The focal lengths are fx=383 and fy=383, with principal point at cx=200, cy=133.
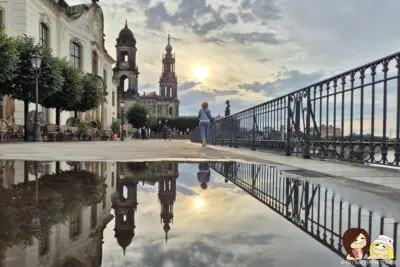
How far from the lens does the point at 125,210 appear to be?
2.67 meters

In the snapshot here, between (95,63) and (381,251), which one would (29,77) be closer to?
(381,251)

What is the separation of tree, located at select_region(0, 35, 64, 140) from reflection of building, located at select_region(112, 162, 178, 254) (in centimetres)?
2029

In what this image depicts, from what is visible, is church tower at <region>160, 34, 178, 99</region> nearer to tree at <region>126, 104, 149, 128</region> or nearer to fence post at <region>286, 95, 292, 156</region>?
tree at <region>126, 104, 149, 128</region>

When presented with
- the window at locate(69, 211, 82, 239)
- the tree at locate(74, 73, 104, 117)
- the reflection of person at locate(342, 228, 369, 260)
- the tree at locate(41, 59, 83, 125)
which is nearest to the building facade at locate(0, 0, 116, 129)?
the tree at locate(41, 59, 83, 125)

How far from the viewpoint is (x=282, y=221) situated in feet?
7.96

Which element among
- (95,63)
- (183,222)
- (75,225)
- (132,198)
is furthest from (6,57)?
(95,63)

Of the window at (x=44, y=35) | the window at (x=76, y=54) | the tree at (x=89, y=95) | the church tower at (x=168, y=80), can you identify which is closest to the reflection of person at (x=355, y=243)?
the window at (x=44, y=35)

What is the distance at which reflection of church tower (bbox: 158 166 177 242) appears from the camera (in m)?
2.40

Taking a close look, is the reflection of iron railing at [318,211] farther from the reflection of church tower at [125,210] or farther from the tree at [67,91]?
the tree at [67,91]

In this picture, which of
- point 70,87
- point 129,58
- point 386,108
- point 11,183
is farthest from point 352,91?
point 129,58

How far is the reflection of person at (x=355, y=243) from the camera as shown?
1.68 metres

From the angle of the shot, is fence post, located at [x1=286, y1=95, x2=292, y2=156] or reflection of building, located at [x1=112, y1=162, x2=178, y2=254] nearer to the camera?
reflection of building, located at [x1=112, y1=162, x2=178, y2=254]

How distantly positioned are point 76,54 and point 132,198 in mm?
43853

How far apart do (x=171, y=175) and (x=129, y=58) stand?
278ft
